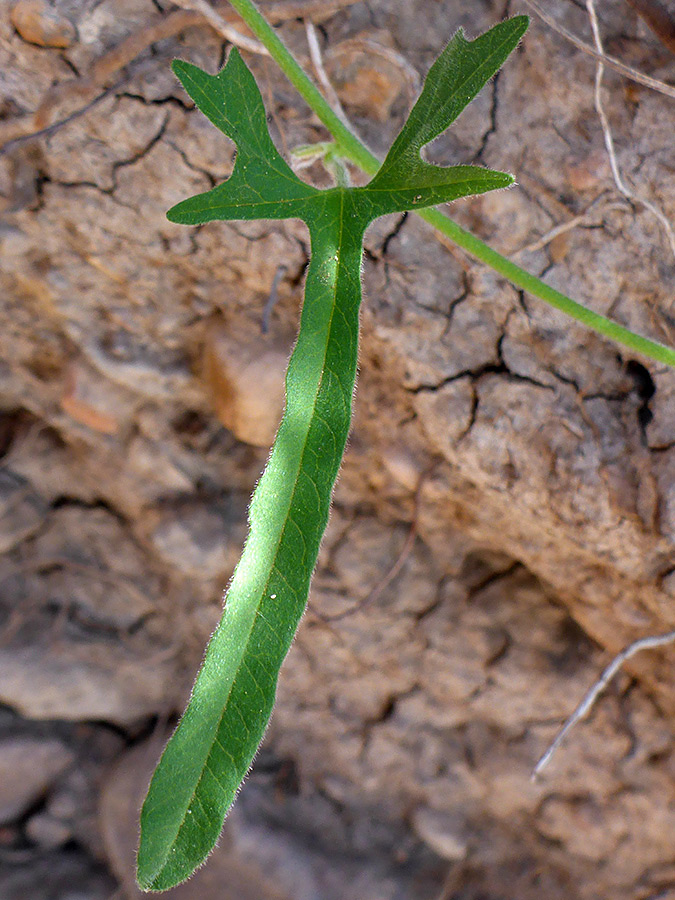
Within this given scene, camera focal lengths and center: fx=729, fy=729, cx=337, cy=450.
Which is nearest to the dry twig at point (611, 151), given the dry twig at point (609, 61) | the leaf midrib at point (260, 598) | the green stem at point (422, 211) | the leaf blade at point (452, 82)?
Answer: the dry twig at point (609, 61)

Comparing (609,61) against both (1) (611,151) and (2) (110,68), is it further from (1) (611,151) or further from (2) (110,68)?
(2) (110,68)

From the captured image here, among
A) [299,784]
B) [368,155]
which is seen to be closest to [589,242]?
[368,155]

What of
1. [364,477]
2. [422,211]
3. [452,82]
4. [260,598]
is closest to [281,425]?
[260,598]

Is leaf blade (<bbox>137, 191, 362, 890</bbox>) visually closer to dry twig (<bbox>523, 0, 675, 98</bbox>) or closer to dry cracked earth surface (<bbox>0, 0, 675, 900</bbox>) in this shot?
dry cracked earth surface (<bbox>0, 0, 675, 900</bbox>)

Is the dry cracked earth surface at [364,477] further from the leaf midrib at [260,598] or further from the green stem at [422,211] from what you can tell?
the leaf midrib at [260,598]

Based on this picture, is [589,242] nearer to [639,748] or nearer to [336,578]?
[336,578]

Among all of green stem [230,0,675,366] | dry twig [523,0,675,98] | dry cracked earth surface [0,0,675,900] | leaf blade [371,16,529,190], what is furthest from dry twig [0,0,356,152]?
leaf blade [371,16,529,190]
